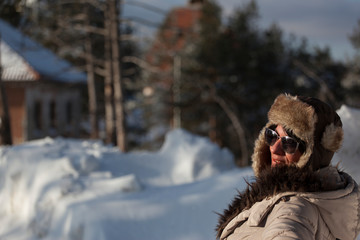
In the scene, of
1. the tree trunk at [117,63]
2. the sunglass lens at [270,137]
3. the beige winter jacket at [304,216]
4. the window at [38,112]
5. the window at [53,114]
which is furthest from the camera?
the window at [53,114]

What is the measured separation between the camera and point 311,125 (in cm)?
228

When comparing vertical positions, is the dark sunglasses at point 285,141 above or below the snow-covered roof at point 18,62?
below

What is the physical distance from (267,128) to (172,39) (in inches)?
1087

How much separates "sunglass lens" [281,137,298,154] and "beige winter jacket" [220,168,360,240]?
6.6 inches

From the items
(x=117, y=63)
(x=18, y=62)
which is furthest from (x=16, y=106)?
(x=117, y=63)

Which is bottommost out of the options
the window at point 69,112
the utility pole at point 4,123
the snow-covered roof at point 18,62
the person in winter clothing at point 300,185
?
the window at point 69,112

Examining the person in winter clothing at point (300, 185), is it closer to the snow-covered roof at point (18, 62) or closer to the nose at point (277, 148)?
the nose at point (277, 148)

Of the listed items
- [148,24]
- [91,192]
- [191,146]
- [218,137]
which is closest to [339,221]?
[91,192]

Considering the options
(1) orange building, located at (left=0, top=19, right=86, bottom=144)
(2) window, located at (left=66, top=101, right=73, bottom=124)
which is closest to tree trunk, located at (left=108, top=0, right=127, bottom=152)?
(1) orange building, located at (left=0, top=19, right=86, bottom=144)

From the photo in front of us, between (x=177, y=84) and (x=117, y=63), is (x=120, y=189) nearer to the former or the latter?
(x=117, y=63)

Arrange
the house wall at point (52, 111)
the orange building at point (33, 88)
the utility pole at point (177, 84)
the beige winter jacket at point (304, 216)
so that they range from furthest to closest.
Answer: the house wall at point (52, 111), the orange building at point (33, 88), the utility pole at point (177, 84), the beige winter jacket at point (304, 216)

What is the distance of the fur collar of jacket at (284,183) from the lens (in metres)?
2.20

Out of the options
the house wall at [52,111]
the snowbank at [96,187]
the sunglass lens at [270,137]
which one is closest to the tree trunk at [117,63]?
the snowbank at [96,187]

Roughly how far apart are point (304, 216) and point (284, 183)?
7.1 inches
